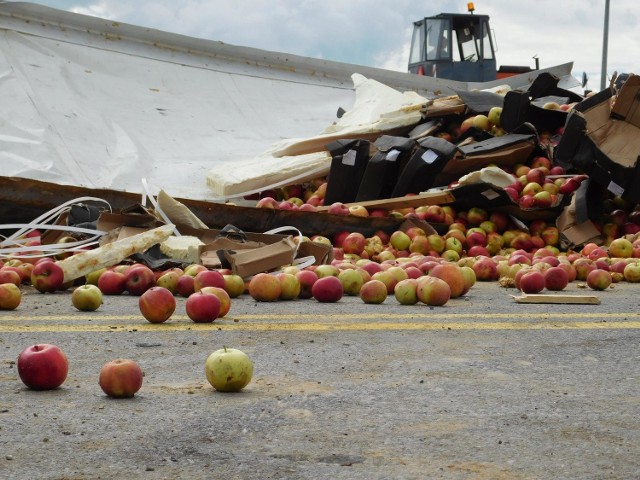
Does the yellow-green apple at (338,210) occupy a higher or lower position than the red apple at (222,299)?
higher

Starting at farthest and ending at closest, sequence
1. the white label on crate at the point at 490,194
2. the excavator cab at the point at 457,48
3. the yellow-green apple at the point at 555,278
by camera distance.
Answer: the excavator cab at the point at 457,48 < the white label on crate at the point at 490,194 < the yellow-green apple at the point at 555,278

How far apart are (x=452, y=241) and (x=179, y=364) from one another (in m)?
6.34

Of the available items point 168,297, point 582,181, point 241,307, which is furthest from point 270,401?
point 582,181

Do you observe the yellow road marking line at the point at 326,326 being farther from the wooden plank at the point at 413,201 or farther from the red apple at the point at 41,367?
the wooden plank at the point at 413,201

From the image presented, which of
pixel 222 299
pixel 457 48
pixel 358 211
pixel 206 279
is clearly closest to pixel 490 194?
pixel 358 211

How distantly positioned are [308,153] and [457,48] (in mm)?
18269

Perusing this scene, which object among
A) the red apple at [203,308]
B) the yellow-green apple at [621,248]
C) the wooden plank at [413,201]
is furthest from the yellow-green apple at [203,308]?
the yellow-green apple at [621,248]

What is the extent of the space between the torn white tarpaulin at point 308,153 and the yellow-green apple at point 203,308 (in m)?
7.25

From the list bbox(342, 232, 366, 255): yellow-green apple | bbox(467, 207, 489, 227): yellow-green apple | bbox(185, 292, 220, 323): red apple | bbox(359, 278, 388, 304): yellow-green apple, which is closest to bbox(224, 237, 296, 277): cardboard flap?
bbox(359, 278, 388, 304): yellow-green apple

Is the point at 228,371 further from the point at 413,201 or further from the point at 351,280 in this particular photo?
the point at 413,201

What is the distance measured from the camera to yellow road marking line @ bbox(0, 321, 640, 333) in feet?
20.5

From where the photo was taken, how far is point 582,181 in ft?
39.9

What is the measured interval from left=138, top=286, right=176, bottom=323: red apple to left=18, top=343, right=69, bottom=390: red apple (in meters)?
1.90

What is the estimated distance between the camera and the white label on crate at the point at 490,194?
38.5 feet
